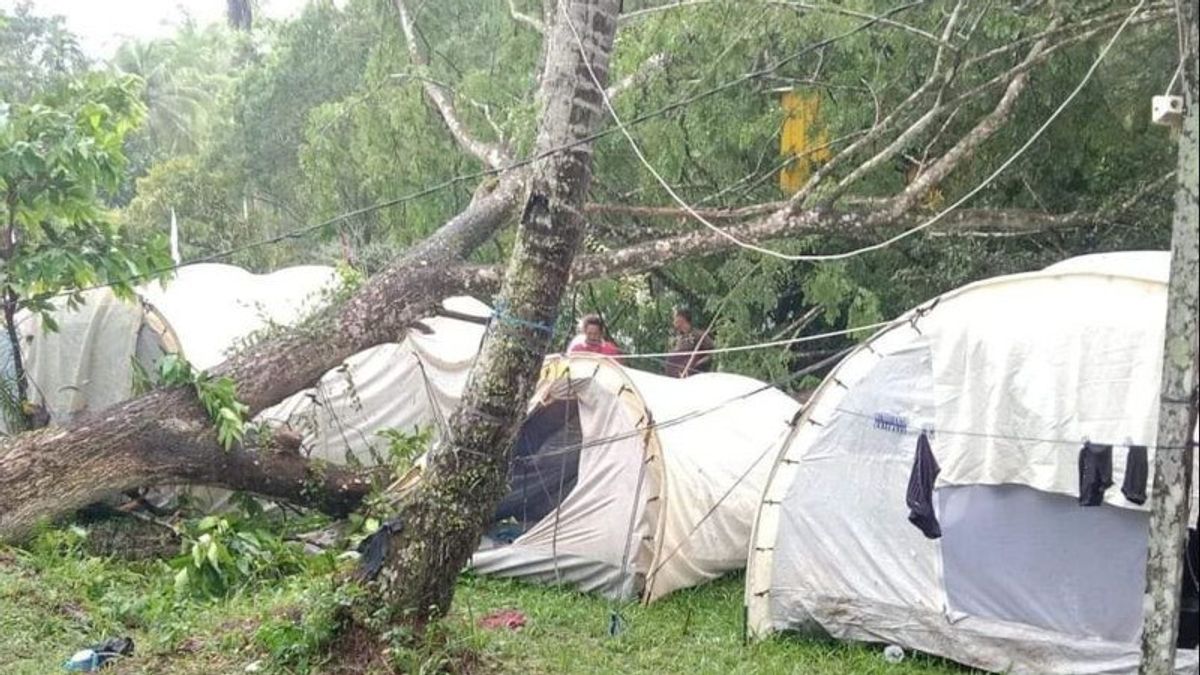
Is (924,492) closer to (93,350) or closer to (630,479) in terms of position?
(630,479)

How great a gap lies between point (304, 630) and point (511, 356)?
→ 1586 millimetres

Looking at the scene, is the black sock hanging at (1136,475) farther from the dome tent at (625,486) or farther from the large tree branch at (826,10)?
the large tree branch at (826,10)

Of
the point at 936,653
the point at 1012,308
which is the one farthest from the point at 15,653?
the point at 1012,308

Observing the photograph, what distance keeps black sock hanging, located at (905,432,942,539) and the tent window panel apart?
16 cm

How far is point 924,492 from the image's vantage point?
6.39m

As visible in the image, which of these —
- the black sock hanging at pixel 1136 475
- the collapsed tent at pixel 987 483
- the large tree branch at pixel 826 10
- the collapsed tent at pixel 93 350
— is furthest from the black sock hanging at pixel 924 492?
the collapsed tent at pixel 93 350

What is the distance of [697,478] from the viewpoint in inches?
325

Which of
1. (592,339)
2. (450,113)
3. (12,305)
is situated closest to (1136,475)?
(592,339)

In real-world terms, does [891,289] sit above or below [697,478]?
Result: above

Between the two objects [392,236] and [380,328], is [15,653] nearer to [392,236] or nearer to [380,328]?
[380,328]

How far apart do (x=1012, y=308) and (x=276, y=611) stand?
410cm

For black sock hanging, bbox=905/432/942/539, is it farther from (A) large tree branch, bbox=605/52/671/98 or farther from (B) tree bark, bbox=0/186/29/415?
(B) tree bark, bbox=0/186/29/415

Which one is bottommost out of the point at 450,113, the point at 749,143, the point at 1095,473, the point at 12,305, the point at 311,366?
the point at 1095,473

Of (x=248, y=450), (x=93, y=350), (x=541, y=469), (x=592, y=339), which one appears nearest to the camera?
(x=248, y=450)
